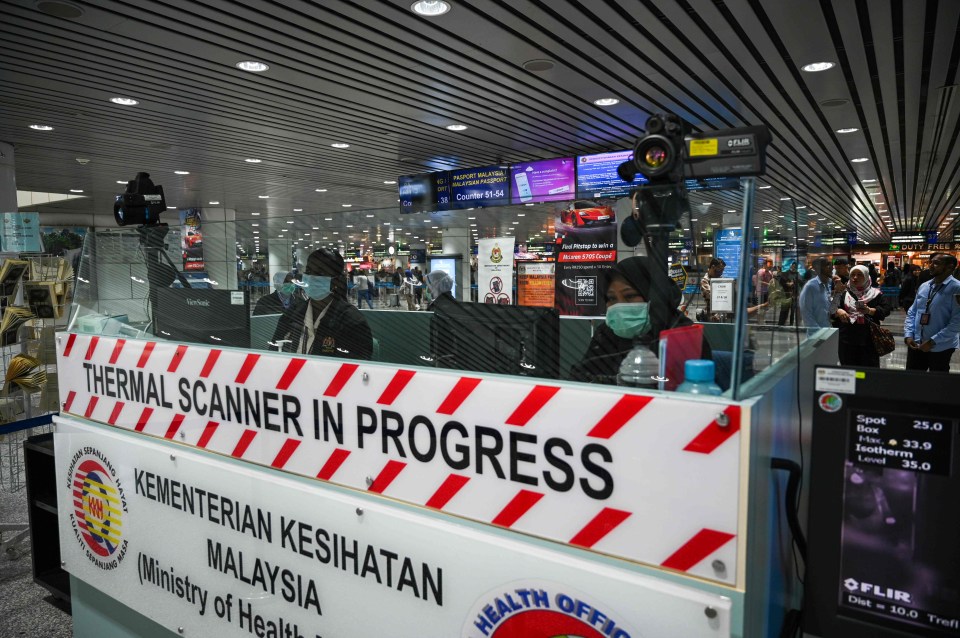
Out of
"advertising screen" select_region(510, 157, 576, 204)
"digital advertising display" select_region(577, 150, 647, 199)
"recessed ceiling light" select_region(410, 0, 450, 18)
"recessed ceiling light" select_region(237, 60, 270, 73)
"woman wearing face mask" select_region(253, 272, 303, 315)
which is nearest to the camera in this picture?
"woman wearing face mask" select_region(253, 272, 303, 315)

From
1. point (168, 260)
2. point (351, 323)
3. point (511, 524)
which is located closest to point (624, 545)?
point (511, 524)

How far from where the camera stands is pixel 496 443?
1.37 m

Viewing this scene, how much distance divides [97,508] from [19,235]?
5.88 m

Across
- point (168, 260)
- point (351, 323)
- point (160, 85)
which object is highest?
point (160, 85)

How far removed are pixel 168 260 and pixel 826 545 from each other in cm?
257

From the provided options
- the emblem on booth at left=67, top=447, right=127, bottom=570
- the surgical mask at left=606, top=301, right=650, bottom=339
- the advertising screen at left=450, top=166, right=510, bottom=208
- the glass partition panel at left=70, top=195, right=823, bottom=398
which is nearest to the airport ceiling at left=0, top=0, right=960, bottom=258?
the glass partition panel at left=70, top=195, right=823, bottom=398

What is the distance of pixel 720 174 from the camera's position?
1.17 metres

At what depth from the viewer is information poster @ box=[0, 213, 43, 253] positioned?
6.70 metres

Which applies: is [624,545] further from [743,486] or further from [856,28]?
[856,28]

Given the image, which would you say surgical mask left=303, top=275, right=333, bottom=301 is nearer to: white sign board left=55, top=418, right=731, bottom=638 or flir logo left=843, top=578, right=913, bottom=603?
white sign board left=55, top=418, right=731, bottom=638

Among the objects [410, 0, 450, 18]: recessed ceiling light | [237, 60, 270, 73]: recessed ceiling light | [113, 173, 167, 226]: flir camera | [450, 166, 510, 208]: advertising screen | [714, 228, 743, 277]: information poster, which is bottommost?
[714, 228, 743, 277]: information poster

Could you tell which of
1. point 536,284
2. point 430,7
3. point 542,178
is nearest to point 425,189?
point 542,178

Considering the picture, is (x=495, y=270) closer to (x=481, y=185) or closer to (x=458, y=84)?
(x=458, y=84)

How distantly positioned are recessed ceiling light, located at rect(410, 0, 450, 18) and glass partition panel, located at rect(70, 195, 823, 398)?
9.02 feet
